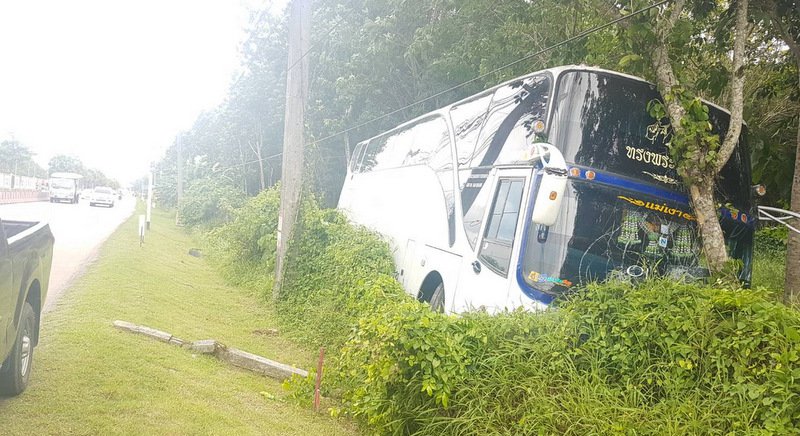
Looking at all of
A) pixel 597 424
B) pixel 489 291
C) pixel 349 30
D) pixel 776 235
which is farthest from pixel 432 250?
pixel 776 235

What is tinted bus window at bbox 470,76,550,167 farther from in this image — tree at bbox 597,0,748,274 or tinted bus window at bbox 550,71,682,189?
tree at bbox 597,0,748,274

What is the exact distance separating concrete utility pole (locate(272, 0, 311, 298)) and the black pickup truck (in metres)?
6.82

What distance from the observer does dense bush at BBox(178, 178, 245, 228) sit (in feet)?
98.1

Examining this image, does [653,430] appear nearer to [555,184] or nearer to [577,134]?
[555,184]

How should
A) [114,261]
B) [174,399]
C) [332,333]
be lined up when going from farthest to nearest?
[114,261], [332,333], [174,399]

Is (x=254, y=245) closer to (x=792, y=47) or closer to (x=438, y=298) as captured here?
(x=438, y=298)

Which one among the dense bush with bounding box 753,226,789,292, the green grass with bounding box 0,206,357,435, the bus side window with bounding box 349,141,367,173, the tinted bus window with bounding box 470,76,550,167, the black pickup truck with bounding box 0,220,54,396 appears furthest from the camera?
the bus side window with bounding box 349,141,367,173

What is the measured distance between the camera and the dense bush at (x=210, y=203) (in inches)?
1177

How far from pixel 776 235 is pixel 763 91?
10485mm

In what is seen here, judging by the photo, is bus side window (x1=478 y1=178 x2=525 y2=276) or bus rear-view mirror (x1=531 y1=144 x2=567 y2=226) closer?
bus rear-view mirror (x1=531 y1=144 x2=567 y2=226)

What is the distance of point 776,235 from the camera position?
1988 centimetres

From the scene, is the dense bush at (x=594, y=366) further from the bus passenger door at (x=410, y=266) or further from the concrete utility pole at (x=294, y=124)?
the concrete utility pole at (x=294, y=124)

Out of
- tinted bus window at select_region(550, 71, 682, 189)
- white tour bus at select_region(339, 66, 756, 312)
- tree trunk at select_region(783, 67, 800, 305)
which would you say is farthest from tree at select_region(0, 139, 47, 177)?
tree trunk at select_region(783, 67, 800, 305)

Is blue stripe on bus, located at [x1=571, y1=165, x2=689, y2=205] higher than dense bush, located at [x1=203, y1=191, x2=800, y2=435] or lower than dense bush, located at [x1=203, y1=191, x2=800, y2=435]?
higher
